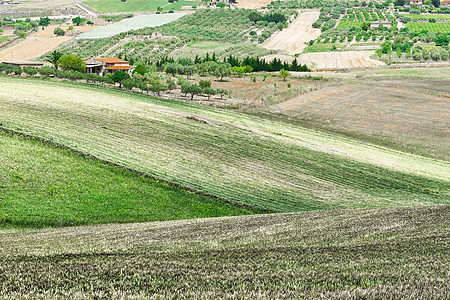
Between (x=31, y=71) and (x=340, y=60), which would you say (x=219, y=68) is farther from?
(x=340, y=60)

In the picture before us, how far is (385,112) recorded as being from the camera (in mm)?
83375

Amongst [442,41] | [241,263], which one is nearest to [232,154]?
[241,263]

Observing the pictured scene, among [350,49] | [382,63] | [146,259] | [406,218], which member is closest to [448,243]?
[406,218]

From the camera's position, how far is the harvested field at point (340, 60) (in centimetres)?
15900

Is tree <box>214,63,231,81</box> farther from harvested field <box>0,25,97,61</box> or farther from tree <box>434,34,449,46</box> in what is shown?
tree <box>434,34,449,46</box>

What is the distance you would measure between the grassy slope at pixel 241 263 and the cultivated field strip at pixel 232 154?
15243mm

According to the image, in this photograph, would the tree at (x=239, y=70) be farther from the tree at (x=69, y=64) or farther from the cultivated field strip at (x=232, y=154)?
the cultivated field strip at (x=232, y=154)

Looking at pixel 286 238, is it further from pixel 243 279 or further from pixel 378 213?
pixel 378 213

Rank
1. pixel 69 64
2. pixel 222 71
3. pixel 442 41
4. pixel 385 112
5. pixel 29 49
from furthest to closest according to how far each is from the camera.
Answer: pixel 442 41 < pixel 29 49 < pixel 222 71 < pixel 69 64 < pixel 385 112

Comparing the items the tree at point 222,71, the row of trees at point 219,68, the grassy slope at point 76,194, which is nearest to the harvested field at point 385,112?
the tree at point 222,71

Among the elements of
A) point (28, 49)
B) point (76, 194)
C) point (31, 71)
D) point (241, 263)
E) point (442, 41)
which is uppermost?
point (442, 41)

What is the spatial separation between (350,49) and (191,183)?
168 meters

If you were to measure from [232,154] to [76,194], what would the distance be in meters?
18.9

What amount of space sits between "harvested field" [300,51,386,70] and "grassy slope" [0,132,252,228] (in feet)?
415
